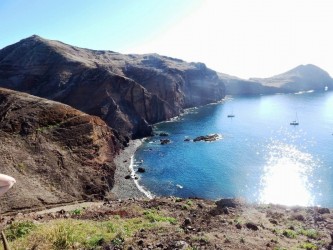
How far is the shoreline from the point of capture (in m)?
62.7

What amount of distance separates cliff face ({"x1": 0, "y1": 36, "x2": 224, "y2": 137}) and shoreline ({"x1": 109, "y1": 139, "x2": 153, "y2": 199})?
79.2ft

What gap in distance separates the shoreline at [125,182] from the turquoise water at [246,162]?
2.09m

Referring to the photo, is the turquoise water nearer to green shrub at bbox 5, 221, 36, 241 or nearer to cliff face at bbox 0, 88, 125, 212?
cliff face at bbox 0, 88, 125, 212

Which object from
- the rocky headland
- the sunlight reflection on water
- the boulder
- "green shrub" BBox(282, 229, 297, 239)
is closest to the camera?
the rocky headland

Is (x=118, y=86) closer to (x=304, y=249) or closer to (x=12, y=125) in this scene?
(x=12, y=125)

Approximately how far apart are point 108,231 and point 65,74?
126 metres

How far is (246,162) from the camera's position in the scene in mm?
82625

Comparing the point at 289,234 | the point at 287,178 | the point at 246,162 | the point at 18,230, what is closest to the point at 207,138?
the point at 246,162

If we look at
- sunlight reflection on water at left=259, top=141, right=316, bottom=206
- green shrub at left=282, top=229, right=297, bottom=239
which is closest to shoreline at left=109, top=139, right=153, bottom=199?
sunlight reflection on water at left=259, top=141, right=316, bottom=206

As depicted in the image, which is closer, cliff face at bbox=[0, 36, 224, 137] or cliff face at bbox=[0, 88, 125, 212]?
cliff face at bbox=[0, 88, 125, 212]

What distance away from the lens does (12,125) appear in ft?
205

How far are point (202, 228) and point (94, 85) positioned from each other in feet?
338

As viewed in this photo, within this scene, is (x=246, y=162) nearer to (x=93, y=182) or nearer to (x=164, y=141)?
(x=164, y=141)

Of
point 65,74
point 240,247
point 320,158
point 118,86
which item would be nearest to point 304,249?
point 240,247
